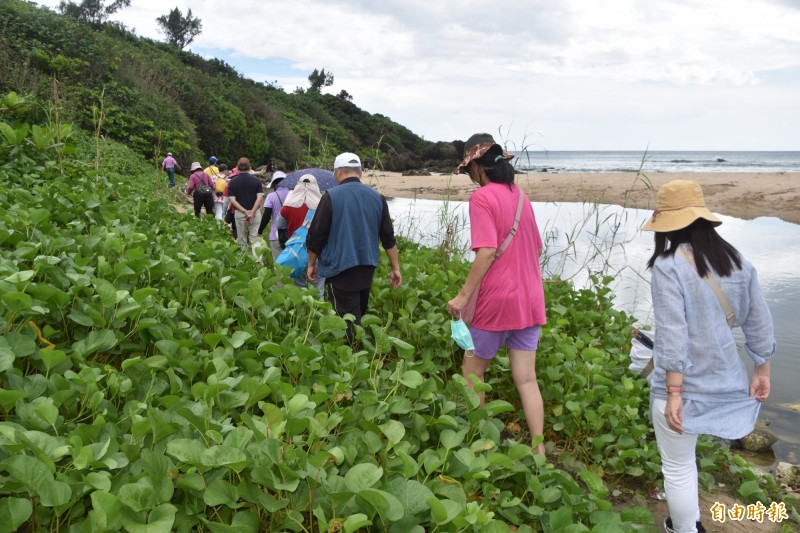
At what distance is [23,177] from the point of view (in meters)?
5.13

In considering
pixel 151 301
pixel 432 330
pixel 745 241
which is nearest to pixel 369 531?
pixel 151 301

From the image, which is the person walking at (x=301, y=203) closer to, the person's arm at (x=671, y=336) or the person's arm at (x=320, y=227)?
the person's arm at (x=320, y=227)

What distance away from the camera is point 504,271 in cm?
353

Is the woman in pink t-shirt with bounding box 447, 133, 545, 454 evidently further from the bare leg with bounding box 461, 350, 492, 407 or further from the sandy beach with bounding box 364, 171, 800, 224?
the sandy beach with bounding box 364, 171, 800, 224

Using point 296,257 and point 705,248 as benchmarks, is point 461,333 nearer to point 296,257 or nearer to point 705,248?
point 705,248

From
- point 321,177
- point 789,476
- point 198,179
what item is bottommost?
point 789,476

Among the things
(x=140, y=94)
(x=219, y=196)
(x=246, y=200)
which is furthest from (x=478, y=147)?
(x=140, y=94)

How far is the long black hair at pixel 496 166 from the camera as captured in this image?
11.7 ft

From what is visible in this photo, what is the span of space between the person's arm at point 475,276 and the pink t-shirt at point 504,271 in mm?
88

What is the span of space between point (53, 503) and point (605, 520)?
186 centimetres

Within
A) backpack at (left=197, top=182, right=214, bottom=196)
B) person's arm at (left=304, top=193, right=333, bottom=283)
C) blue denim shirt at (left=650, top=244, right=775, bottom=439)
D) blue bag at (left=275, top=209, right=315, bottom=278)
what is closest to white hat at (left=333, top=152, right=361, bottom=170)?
person's arm at (left=304, top=193, right=333, bottom=283)

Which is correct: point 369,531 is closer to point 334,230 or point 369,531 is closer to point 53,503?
point 53,503

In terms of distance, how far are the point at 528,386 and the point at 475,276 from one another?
2.59ft

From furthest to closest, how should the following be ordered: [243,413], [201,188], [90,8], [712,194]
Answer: [90,8] → [712,194] → [201,188] → [243,413]
